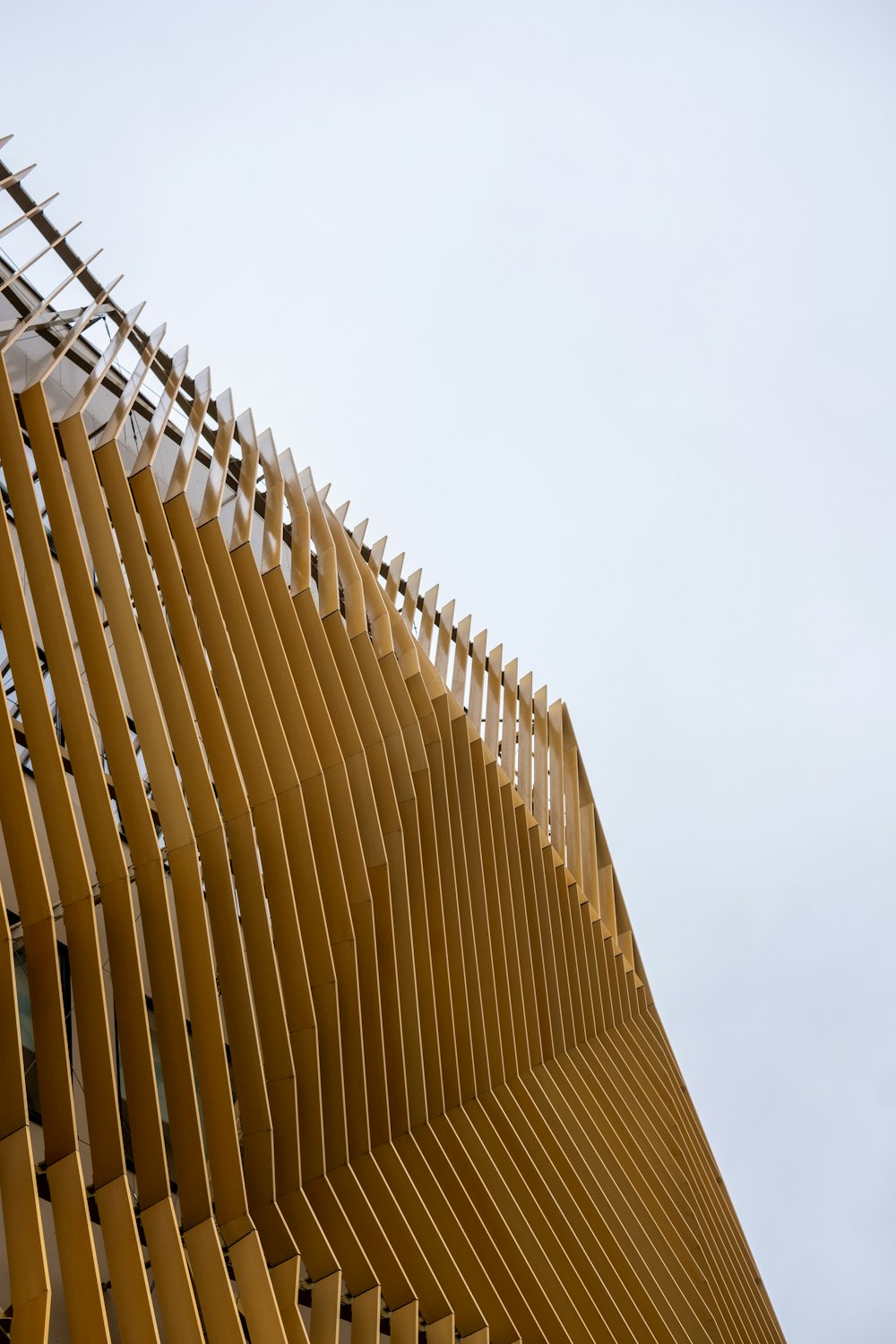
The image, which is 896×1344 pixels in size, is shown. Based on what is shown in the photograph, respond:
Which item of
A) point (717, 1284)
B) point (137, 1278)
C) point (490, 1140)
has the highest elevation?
point (490, 1140)

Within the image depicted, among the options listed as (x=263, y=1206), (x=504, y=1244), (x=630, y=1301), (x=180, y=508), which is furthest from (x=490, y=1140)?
(x=180, y=508)

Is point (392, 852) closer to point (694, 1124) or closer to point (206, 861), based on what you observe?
point (206, 861)

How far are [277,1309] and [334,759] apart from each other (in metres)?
3.43

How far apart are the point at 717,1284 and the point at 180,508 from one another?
9973mm

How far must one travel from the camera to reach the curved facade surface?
5730 mm

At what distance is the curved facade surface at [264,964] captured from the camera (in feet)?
18.8

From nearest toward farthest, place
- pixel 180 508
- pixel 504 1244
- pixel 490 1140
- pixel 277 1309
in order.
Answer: pixel 277 1309 → pixel 180 508 → pixel 504 1244 → pixel 490 1140

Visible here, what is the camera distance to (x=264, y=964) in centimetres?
706

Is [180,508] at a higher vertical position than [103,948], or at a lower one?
higher

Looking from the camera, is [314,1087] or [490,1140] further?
[490,1140]

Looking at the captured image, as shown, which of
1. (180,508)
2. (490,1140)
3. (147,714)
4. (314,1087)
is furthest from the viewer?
(490,1140)

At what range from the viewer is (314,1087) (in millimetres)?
7195

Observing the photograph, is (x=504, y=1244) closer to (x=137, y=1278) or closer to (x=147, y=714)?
(x=137, y=1278)

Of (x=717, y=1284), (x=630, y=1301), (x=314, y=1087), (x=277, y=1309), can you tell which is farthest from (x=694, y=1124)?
(x=277, y=1309)
